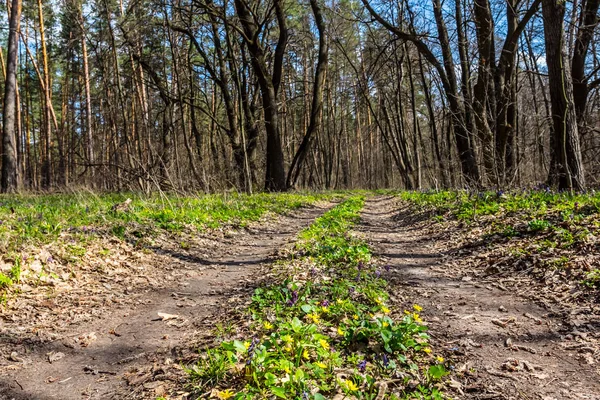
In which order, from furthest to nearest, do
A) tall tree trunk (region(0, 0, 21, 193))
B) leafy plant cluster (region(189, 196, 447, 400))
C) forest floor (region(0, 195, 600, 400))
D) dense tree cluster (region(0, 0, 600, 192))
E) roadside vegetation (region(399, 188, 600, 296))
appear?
tall tree trunk (region(0, 0, 21, 193)), dense tree cluster (region(0, 0, 600, 192)), roadside vegetation (region(399, 188, 600, 296)), forest floor (region(0, 195, 600, 400)), leafy plant cluster (region(189, 196, 447, 400))

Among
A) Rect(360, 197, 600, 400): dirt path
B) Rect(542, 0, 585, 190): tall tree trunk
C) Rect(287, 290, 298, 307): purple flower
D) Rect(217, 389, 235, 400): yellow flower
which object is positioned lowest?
Rect(360, 197, 600, 400): dirt path

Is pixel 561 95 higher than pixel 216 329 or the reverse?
higher

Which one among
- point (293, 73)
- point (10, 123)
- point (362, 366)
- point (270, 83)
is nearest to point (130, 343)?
point (362, 366)

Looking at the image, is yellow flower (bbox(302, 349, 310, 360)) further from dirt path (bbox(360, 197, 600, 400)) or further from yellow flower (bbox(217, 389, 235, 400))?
dirt path (bbox(360, 197, 600, 400))

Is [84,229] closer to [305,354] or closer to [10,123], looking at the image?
[305,354]

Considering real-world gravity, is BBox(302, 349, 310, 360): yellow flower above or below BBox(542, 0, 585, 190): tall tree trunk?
below

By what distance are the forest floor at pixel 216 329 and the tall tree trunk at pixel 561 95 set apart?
3412 mm

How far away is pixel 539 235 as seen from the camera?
16.9 ft

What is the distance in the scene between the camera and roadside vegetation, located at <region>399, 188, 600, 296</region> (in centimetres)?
407

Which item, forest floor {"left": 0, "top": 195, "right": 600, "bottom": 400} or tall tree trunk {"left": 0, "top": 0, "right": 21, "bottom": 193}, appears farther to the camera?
tall tree trunk {"left": 0, "top": 0, "right": 21, "bottom": 193}

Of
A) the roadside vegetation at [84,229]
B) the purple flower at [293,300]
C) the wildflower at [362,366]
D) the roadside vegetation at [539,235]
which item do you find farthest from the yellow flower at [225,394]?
the roadside vegetation at [539,235]

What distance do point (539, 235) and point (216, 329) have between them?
4612 mm

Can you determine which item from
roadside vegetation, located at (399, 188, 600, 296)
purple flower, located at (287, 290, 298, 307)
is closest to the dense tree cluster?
roadside vegetation, located at (399, 188, 600, 296)

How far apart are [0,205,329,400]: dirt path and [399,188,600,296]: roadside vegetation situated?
3473mm
